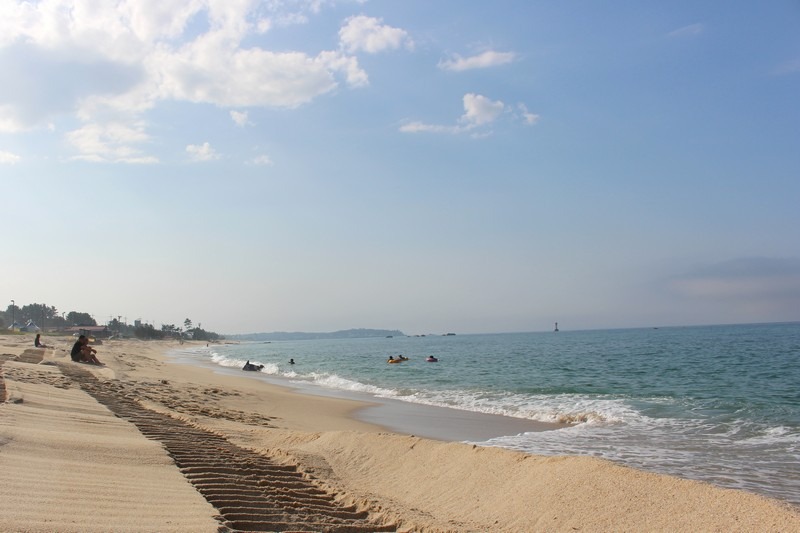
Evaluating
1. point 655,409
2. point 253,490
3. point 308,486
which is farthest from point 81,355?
point 253,490

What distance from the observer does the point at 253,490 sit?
5.93m

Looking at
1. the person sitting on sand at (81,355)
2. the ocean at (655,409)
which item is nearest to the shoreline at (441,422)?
the ocean at (655,409)

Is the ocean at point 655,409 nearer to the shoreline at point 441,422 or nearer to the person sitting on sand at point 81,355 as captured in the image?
the shoreline at point 441,422

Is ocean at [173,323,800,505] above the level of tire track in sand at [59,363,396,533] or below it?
below

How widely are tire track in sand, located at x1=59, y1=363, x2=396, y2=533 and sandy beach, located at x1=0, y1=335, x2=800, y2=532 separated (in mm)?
22

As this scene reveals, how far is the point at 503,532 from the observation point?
5.54 meters

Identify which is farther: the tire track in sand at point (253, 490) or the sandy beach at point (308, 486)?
the tire track in sand at point (253, 490)

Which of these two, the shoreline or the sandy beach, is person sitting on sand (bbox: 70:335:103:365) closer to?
the shoreline

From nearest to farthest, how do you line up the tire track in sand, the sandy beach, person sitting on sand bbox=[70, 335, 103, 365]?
the sandy beach < the tire track in sand < person sitting on sand bbox=[70, 335, 103, 365]

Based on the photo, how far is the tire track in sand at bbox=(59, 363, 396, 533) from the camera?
5062mm

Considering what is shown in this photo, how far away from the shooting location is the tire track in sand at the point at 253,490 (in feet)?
16.6

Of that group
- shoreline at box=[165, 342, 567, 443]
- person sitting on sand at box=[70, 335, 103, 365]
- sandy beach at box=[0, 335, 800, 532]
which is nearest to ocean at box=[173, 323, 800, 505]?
shoreline at box=[165, 342, 567, 443]

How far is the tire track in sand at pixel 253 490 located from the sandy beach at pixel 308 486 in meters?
0.02

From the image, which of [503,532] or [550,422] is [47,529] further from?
[550,422]
